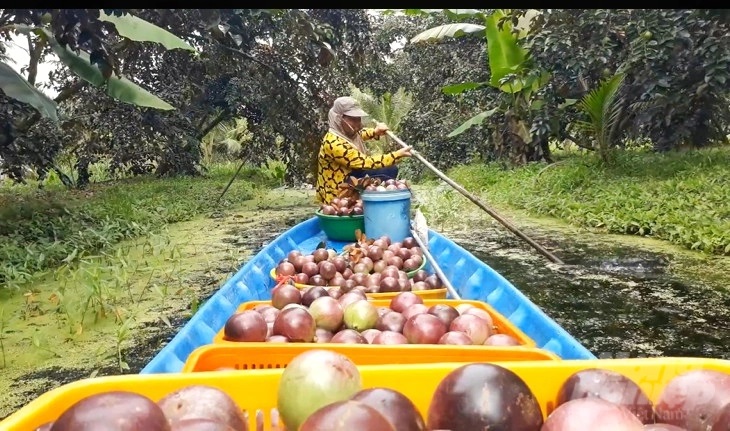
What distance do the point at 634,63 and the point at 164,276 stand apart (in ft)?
20.0

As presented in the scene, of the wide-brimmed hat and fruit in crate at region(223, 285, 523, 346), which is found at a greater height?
the wide-brimmed hat

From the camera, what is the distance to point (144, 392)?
1102 millimetres

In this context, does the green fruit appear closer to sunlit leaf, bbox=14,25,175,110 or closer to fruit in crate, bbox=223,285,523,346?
fruit in crate, bbox=223,285,523,346

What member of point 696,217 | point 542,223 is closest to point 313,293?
point 696,217

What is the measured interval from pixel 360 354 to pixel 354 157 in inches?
125

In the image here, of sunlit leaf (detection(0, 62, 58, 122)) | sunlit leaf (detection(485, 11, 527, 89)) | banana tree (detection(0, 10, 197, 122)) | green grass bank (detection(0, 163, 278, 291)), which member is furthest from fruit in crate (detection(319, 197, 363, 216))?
sunlit leaf (detection(485, 11, 527, 89))

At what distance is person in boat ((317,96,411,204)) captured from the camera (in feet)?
15.2

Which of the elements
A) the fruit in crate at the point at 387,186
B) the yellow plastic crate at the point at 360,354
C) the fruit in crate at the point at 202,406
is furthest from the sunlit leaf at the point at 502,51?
the fruit in crate at the point at 202,406

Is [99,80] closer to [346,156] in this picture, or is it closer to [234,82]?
[346,156]

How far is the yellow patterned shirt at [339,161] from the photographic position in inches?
182

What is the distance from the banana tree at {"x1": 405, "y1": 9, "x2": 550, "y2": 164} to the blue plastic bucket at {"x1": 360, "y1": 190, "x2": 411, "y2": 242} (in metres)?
4.76

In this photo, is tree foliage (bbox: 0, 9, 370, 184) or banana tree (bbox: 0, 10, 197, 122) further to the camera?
tree foliage (bbox: 0, 9, 370, 184)

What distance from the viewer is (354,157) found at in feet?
15.2

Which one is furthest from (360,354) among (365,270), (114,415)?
(365,270)
